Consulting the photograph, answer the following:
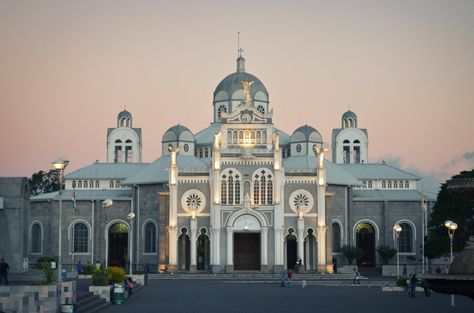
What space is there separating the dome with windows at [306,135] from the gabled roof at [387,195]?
6955 mm

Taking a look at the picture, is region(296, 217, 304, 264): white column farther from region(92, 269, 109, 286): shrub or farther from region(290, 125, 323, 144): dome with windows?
region(92, 269, 109, 286): shrub

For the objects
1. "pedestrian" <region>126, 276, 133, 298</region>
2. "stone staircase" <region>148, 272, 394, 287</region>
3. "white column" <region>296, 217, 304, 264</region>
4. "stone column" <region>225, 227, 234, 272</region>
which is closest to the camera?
"pedestrian" <region>126, 276, 133, 298</region>

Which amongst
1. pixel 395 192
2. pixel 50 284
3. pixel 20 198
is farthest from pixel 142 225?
pixel 50 284

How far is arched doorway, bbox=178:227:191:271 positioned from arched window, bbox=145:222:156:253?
18.3 feet

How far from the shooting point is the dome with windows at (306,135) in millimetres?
110750

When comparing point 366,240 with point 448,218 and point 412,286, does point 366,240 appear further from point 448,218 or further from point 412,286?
point 412,286

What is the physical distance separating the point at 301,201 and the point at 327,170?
28.8 feet

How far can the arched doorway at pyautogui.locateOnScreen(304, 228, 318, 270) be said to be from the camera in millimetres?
96375

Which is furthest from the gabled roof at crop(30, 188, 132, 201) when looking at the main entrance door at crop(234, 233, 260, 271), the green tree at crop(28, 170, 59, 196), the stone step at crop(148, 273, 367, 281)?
the green tree at crop(28, 170, 59, 196)

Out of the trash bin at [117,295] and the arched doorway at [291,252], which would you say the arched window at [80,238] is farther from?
the trash bin at [117,295]

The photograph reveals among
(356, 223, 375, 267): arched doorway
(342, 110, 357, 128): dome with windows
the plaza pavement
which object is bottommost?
the plaza pavement

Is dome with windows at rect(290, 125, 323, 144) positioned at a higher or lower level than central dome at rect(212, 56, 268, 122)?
lower

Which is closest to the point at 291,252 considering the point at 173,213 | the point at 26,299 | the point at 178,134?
the point at 173,213

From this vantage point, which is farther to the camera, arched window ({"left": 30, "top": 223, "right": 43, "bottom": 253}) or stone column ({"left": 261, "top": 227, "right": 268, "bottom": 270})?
arched window ({"left": 30, "top": 223, "right": 43, "bottom": 253})
